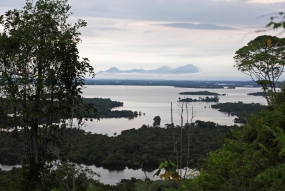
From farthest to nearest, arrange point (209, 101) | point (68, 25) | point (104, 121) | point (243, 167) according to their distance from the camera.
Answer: point (209, 101), point (104, 121), point (68, 25), point (243, 167)

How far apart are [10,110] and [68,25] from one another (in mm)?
2800

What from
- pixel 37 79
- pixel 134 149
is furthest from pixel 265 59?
pixel 134 149

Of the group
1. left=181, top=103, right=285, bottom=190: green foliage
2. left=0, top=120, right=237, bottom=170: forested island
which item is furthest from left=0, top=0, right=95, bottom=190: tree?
left=0, top=120, right=237, bottom=170: forested island

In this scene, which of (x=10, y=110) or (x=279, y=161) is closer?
(x=279, y=161)

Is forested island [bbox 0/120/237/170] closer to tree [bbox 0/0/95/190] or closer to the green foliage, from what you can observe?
tree [bbox 0/0/95/190]

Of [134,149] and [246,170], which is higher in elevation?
[246,170]

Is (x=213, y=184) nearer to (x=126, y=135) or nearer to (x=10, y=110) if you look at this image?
(x=10, y=110)

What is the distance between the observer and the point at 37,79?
8.68m

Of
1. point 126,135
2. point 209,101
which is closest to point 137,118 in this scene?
point 126,135

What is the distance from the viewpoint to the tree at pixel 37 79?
856 centimetres

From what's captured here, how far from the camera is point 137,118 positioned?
272ft

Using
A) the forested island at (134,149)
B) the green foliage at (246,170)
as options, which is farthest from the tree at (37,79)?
the forested island at (134,149)

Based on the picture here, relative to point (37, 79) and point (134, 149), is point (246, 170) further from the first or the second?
point (134, 149)

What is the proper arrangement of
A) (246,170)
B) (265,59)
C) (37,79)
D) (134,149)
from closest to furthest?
(246,170) → (37,79) → (265,59) → (134,149)
